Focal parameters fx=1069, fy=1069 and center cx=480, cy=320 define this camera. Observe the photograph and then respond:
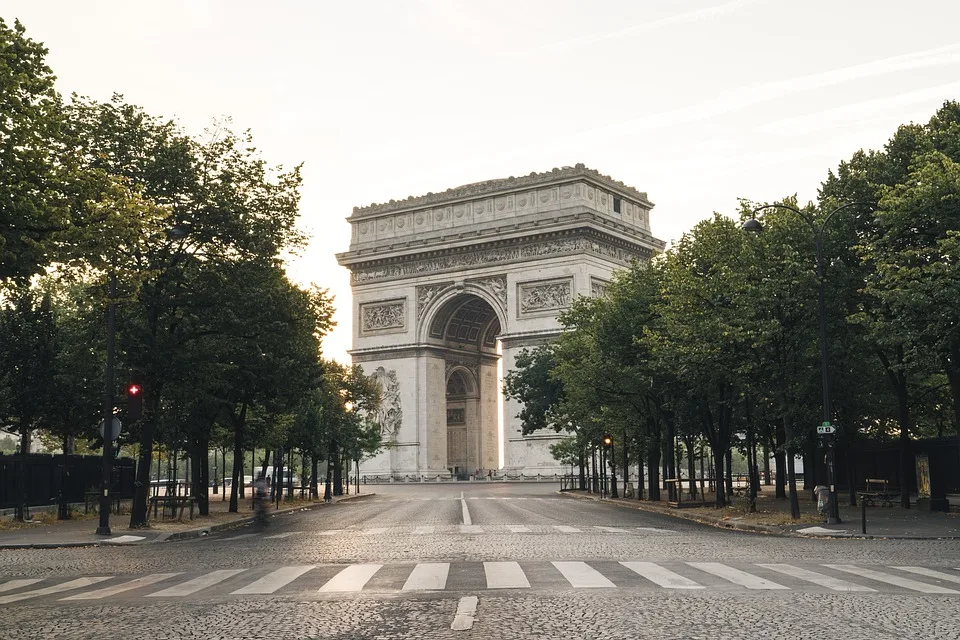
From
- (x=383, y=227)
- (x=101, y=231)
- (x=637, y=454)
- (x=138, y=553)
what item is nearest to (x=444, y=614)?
(x=101, y=231)

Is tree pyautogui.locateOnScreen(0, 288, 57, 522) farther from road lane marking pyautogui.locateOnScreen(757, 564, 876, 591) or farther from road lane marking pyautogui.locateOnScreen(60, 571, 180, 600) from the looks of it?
road lane marking pyautogui.locateOnScreen(757, 564, 876, 591)

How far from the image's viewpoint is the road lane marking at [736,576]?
1429cm

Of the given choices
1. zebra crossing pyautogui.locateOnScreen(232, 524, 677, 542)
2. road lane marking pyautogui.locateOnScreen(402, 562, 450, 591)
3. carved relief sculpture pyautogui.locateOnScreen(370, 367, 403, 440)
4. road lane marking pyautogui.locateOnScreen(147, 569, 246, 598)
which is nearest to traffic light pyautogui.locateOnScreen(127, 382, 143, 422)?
zebra crossing pyautogui.locateOnScreen(232, 524, 677, 542)

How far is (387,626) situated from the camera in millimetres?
10992

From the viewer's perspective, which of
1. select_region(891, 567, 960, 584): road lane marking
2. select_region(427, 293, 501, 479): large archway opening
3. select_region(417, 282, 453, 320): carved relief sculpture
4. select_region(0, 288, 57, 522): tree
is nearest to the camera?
select_region(891, 567, 960, 584): road lane marking

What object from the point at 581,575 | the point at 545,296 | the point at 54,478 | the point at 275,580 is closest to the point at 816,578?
the point at 581,575

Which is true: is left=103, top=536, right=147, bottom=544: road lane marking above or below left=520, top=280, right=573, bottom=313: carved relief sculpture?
below

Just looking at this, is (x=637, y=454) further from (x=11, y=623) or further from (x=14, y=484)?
(x=11, y=623)

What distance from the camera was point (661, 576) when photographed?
51.1 feet

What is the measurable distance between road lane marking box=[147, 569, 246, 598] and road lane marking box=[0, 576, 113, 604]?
1.64m

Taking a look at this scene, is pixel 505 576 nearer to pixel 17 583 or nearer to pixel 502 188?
pixel 17 583

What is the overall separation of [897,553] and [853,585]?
6.98 meters

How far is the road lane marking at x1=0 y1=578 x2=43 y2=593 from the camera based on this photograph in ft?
52.4

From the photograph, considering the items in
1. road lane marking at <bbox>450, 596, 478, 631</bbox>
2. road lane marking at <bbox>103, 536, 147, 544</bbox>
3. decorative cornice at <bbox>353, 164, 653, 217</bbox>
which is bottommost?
road lane marking at <bbox>103, 536, 147, 544</bbox>
